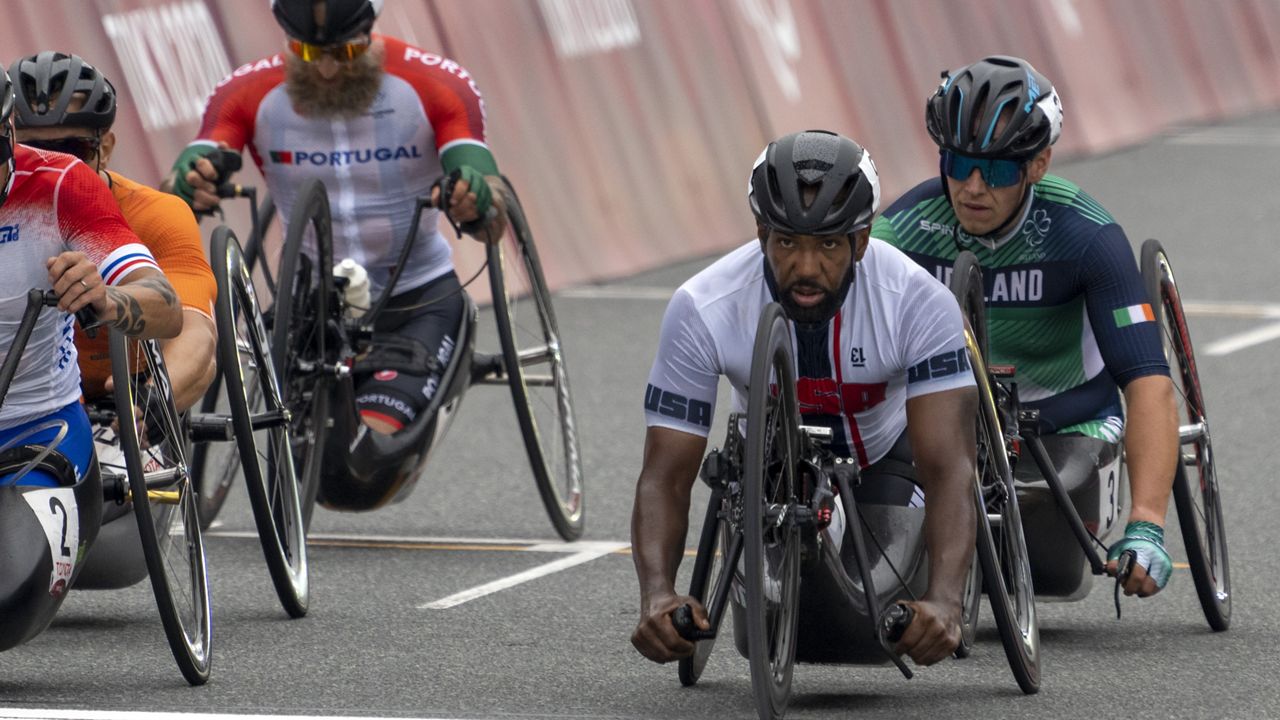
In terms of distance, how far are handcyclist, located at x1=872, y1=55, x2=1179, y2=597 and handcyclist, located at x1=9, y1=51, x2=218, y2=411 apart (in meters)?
1.94

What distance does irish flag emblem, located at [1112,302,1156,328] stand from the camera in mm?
6859

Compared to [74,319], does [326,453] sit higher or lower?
lower

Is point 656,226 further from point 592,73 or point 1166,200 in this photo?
point 1166,200

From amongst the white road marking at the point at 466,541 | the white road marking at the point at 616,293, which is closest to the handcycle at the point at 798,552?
the white road marking at the point at 466,541

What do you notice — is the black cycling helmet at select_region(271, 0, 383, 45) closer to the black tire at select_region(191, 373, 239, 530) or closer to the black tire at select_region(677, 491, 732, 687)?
the black tire at select_region(191, 373, 239, 530)

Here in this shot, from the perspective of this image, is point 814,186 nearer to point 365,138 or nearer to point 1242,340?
point 365,138

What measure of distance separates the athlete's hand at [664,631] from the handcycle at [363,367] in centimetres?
242

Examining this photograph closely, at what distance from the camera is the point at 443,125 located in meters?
8.66

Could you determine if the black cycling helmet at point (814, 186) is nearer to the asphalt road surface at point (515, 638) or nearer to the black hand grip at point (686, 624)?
the black hand grip at point (686, 624)

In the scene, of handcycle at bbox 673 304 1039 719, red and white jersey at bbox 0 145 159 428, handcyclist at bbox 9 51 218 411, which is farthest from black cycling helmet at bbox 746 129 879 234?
handcyclist at bbox 9 51 218 411

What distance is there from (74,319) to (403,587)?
69.4 inches

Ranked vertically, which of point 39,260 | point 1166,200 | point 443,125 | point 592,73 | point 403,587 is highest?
point 39,260

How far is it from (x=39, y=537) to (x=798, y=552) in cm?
173

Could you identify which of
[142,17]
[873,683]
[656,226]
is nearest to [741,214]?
[656,226]
